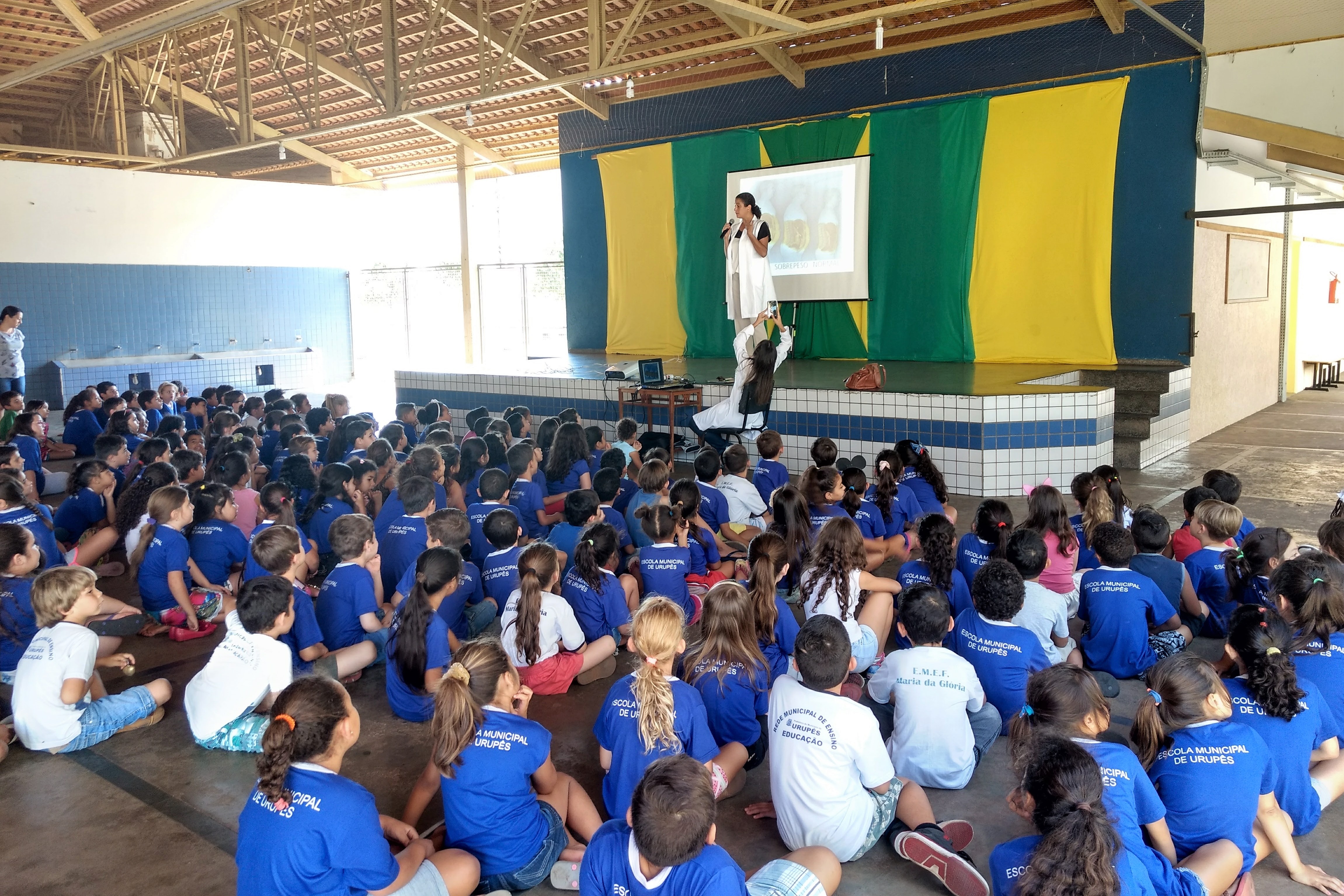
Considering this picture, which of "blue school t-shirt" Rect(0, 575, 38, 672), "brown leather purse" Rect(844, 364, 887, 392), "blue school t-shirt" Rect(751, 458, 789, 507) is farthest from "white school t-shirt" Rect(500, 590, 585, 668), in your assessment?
"brown leather purse" Rect(844, 364, 887, 392)

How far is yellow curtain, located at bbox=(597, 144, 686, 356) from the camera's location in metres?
11.3

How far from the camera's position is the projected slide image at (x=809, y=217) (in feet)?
32.4

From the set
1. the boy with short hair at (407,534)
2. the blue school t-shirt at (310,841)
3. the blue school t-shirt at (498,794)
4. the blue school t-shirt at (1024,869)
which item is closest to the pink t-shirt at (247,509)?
the boy with short hair at (407,534)

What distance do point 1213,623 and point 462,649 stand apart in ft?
9.97

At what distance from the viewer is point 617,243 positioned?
11781 mm

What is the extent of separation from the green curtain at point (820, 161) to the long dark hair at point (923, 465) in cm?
512

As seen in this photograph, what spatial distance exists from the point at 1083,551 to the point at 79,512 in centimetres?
510

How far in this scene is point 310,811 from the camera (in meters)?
1.88

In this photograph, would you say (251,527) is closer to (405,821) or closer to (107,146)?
(405,821)

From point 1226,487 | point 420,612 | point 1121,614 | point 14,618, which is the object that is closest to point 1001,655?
point 1121,614

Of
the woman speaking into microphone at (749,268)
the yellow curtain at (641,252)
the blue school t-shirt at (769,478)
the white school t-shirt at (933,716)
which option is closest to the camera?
the white school t-shirt at (933,716)

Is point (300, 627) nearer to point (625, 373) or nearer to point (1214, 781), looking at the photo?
point (1214, 781)

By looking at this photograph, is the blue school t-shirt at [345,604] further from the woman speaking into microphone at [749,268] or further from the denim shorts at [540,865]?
the woman speaking into microphone at [749,268]

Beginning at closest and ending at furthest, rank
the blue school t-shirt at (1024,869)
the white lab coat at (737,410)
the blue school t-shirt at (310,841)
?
1. the blue school t-shirt at (1024,869)
2. the blue school t-shirt at (310,841)
3. the white lab coat at (737,410)
